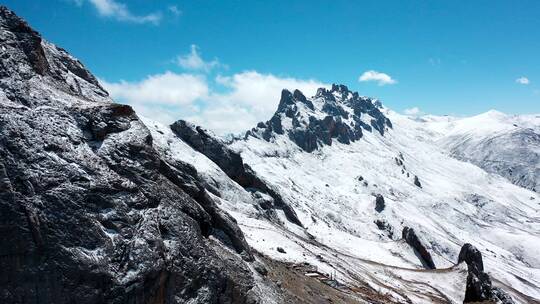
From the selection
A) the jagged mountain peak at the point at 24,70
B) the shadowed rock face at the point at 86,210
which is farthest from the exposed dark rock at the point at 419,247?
the jagged mountain peak at the point at 24,70

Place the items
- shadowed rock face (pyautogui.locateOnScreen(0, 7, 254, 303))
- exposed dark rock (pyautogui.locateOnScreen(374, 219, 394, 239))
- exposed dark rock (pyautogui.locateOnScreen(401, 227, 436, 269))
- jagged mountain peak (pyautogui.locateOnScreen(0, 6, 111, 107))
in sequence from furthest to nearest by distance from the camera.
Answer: exposed dark rock (pyautogui.locateOnScreen(374, 219, 394, 239))
exposed dark rock (pyautogui.locateOnScreen(401, 227, 436, 269))
jagged mountain peak (pyautogui.locateOnScreen(0, 6, 111, 107))
shadowed rock face (pyautogui.locateOnScreen(0, 7, 254, 303))

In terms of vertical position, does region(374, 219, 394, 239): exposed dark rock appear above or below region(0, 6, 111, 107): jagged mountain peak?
below

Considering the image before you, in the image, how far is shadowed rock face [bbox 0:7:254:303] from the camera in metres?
17.8

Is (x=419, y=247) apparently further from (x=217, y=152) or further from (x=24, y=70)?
(x=24, y=70)

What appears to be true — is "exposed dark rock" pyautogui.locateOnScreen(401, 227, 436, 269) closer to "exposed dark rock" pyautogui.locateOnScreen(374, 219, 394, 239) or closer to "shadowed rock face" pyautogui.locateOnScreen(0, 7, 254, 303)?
"exposed dark rock" pyautogui.locateOnScreen(374, 219, 394, 239)

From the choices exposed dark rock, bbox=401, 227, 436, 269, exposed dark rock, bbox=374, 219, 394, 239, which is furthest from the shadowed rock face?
exposed dark rock, bbox=374, 219, 394, 239

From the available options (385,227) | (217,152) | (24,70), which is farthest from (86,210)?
(385,227)

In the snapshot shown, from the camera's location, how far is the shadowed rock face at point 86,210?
58.5ft

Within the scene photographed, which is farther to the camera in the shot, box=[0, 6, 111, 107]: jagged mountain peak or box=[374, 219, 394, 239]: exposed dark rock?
box=[374, 219, 394, 239]: exposed dark rock

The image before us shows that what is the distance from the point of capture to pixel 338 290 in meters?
42.8

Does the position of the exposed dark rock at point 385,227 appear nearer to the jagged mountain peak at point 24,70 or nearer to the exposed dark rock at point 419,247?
the exposed dark rock at point 419,247

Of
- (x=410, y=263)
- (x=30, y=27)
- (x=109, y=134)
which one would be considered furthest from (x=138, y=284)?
(x=410, y=263)

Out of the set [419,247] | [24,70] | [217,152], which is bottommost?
[419,247]

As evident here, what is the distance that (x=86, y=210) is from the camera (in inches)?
771
